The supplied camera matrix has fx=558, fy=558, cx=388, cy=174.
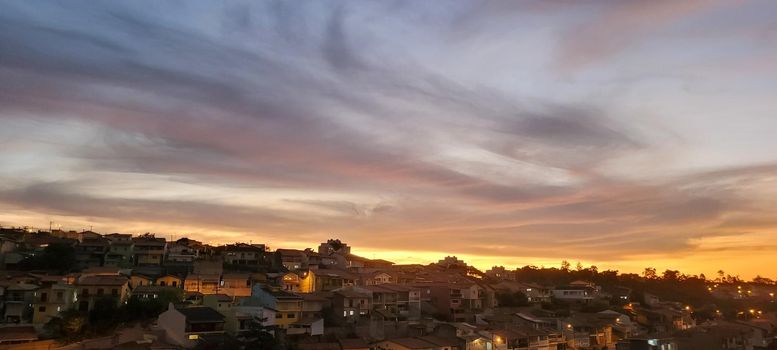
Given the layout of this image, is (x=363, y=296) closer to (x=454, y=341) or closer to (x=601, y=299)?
(x=454, y=341)

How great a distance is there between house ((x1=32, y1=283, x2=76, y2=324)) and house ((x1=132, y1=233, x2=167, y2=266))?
15334mm

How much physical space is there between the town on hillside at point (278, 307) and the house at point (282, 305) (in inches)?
3.2

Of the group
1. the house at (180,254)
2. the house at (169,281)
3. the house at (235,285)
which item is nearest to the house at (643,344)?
the house at (235,285)

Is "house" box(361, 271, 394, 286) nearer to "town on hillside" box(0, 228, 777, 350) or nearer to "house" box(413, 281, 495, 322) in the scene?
"town on hillside" box(0, 228, 777, 350)

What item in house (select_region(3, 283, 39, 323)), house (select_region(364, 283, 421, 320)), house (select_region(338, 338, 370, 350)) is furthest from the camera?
house (select_region(364, 283, 421, 320))

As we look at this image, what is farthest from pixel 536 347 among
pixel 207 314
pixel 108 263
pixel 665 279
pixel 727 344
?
pixel 665 279

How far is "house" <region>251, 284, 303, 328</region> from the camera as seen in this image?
35.5m

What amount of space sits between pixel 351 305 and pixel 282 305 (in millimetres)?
6221

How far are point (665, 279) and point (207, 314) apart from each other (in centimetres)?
8619

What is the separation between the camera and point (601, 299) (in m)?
63.8

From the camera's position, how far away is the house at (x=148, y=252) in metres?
49.5

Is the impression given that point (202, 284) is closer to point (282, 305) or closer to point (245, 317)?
point (245, 317)

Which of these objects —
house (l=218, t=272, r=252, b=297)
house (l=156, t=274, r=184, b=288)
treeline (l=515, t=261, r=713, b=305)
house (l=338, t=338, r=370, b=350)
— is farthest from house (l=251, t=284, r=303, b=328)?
treeline (l=515, t=261, r=713, b=305)

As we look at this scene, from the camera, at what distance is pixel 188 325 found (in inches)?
1217
